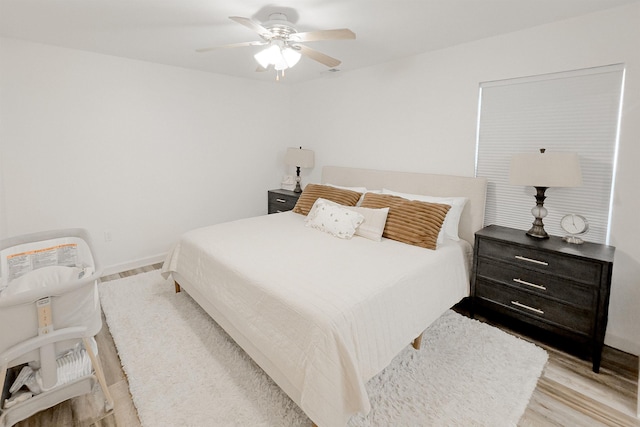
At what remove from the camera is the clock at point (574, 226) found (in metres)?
2.36

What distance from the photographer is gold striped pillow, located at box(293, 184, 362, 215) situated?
347cm

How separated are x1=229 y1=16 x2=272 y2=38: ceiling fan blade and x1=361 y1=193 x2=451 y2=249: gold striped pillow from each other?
1.72m

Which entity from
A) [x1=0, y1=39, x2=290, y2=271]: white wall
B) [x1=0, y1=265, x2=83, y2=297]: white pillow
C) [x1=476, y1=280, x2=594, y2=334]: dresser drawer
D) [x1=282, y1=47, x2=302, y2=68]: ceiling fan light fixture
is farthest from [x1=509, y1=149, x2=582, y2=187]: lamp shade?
[x1=0, y1=39, x2=290, y2=271]: white wall

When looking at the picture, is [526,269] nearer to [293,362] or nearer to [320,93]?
[293,362]

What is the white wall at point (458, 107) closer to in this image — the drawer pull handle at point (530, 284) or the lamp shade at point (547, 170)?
the lamp shade at point (547, 170)

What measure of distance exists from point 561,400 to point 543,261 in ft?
2.91

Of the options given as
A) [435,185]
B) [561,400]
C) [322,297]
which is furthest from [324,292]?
[435,185]

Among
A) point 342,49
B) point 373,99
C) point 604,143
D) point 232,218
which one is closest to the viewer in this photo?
point 604,143

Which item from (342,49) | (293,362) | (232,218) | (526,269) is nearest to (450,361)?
(526,269)

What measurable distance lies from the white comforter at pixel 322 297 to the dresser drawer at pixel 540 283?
22 cm

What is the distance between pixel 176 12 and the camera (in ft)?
7.54

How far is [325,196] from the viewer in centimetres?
362

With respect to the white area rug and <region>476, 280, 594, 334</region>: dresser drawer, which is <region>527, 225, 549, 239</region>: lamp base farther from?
the white area rug

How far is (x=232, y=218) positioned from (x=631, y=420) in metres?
4.34
